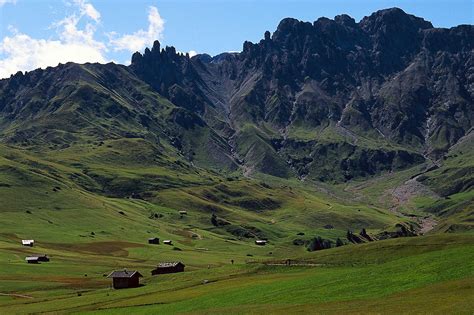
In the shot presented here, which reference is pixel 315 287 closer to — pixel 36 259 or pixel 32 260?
pixel 32 260

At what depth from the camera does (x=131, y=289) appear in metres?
115

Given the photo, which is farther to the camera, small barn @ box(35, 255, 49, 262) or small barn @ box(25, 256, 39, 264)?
small barn @ box(35, 255, 49, 262)

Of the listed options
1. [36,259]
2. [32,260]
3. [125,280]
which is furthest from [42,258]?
[125,280]

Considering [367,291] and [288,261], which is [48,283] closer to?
[288,261]

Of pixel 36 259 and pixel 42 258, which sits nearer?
pixel 36 259

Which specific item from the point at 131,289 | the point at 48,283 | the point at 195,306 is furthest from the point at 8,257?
the point at 195,306

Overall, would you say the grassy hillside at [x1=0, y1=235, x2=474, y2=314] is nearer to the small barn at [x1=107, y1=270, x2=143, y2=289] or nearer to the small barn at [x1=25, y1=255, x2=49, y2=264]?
the small barn at [x1=107, y1=270, x2=143, y2=289]

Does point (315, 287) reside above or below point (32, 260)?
below

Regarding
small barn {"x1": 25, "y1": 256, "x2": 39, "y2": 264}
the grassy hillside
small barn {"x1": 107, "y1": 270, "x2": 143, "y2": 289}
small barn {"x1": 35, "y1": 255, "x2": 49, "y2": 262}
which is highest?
small barn {"x1": 35, "y1": 255, "x2": 49, "y2": 262}

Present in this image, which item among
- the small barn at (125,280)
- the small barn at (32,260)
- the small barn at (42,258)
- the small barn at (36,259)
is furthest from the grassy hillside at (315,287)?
the small barn at (42,258)

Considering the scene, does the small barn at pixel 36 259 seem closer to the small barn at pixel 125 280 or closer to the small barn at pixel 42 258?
the small barn at pixel 42 258

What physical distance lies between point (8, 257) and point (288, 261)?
101045 millimetres

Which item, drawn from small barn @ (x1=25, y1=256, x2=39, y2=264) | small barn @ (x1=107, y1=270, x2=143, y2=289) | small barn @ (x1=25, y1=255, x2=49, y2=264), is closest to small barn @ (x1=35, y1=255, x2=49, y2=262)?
small barn @ (x1=25, y1=255, x2=49, y2=264)

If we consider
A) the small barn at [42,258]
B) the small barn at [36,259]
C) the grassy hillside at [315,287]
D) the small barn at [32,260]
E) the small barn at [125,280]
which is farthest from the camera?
the small barn at [42,258]
